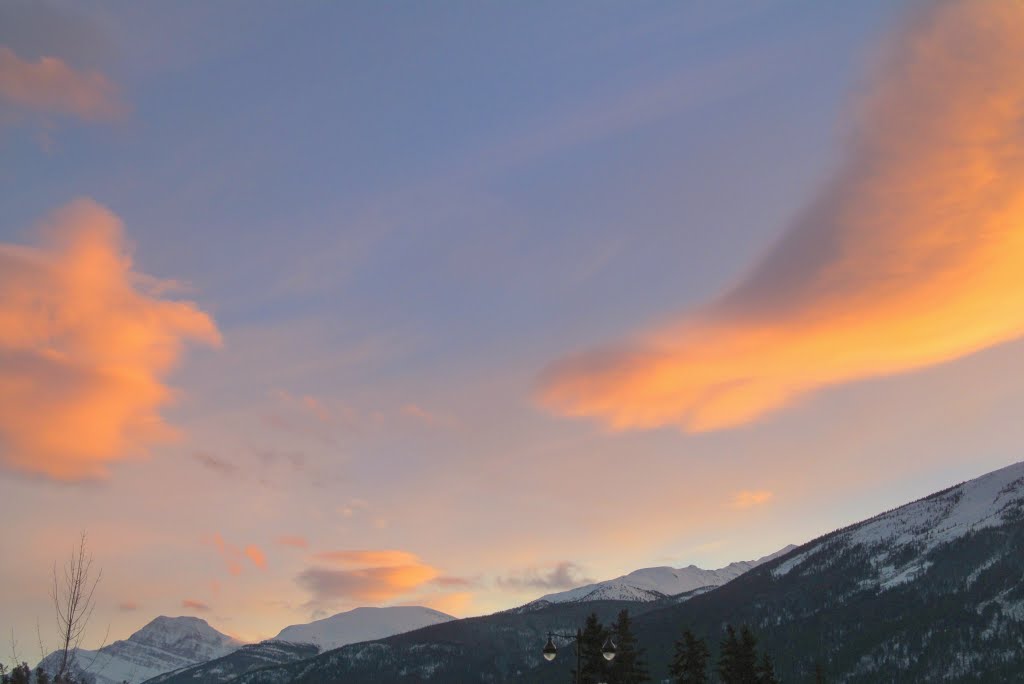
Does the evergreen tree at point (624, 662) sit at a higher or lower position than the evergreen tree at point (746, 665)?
higher

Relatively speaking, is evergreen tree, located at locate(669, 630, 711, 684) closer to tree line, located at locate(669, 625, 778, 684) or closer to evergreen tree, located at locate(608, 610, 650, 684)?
tree line, located at locate(669, 625, 778, 684)

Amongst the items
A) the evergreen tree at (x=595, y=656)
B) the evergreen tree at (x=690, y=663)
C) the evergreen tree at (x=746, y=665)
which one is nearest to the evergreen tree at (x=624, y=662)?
the evergreen tree at (x=595, y=656)

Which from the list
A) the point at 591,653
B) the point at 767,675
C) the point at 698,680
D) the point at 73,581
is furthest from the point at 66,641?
the point at 767,675

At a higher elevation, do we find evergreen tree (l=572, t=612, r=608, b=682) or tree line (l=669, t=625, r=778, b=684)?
evergreen tree (l=572, t=612, r=608, b=682)

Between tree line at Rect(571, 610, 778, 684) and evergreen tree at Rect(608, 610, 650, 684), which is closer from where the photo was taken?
tree line at Rect(571, 610, 778, 684)

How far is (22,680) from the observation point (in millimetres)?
95562

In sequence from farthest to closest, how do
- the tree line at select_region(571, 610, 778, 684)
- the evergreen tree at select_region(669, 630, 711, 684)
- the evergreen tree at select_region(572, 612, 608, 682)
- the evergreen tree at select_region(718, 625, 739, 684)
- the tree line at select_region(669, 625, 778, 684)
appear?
the evergreen tree at select_region(718, 625, 739, 684) < the tree line at select_region(669, 625, 778, 684) < the evergreen tree at select_region(669, 630, 711, 684) < the tree line at select_region(571, 610, 778, 684) < the evergreen tree at select_region(572, 612, 608, 682)

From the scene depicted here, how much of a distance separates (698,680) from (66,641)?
4838 cm

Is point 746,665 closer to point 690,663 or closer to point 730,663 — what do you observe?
point 730,663

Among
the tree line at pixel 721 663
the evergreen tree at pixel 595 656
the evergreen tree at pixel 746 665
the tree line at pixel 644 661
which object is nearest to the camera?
the evergreen tree at pixel 595 656

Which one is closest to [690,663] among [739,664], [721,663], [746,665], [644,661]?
[721,663]

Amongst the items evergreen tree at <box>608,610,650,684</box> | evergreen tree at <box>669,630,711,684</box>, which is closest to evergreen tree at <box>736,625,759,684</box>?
evergreen tree at <box>669,630,711,684</box>

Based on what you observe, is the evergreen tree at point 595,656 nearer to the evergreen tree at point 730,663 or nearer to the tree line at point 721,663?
the tree line at point 721,663

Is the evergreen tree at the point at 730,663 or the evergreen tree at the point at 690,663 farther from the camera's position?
the evergreen tree at the point at 730,663
